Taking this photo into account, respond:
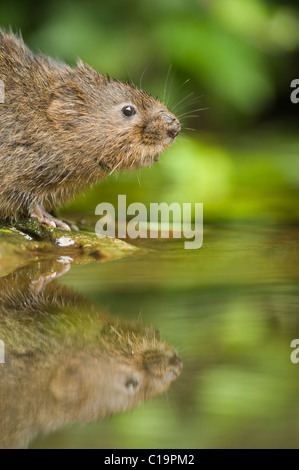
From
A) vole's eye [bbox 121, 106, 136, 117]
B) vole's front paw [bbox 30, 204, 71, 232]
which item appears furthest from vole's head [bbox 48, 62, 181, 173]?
vole's front paw [bbox 30, 204, 71, 232]

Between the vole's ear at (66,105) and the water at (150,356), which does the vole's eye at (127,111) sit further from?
the water at (150,356)

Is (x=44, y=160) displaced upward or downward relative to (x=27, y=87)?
downward

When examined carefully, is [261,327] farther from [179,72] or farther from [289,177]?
[179,72]

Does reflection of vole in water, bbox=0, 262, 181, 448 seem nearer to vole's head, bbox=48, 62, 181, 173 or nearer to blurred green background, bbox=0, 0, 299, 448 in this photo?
blurred green background, bbox=0, 0, 299, 448

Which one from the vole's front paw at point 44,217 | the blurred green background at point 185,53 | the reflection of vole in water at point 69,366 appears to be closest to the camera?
the reflection of vole in water at point 69,366

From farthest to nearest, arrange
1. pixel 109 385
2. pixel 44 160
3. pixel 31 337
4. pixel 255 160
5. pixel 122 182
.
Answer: pixel 255 160 → pixel 122 182 → pixel 44 160 → pixel 31 337 → pixel 109 385

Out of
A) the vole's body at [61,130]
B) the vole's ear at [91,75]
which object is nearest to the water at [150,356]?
the vole's body at [61,130]

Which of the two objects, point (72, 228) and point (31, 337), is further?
point (72, 228)

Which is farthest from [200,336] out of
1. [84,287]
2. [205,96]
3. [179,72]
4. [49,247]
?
[205,96]

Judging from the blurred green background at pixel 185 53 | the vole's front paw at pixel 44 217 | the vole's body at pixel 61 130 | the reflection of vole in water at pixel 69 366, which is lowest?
the reflection of vole in water at pixel 69 366
